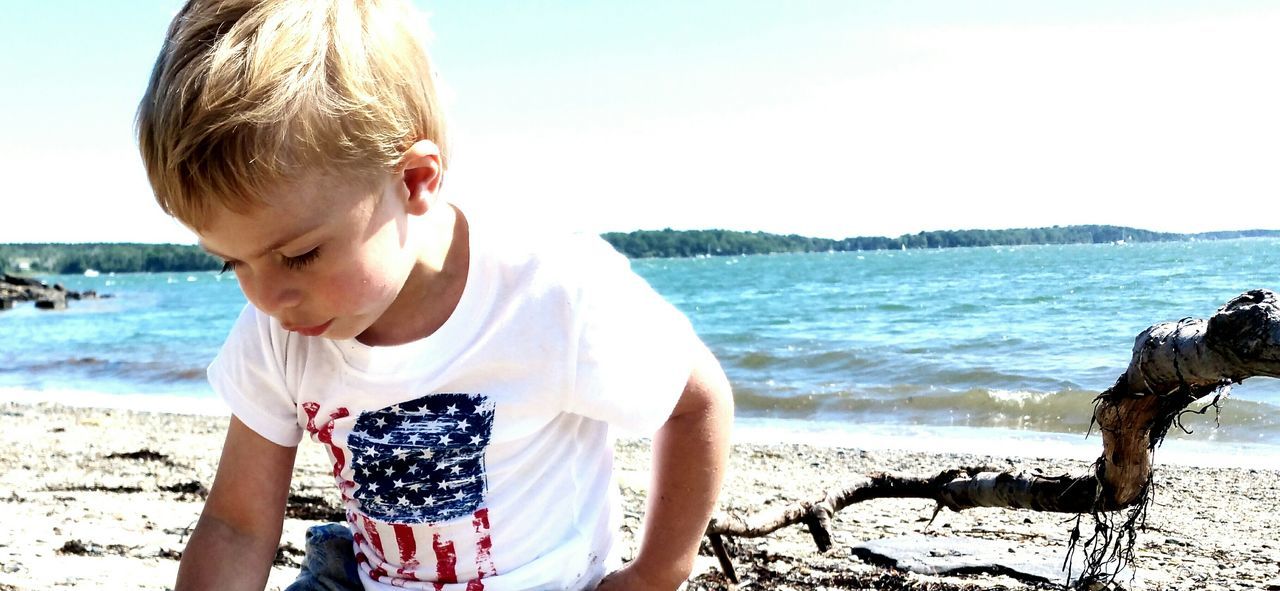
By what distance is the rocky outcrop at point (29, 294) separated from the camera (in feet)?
117

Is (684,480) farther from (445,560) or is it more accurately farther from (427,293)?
(427,293)

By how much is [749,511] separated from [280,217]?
3.39 meters

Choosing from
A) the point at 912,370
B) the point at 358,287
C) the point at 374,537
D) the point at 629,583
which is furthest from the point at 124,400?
the point at 358,287

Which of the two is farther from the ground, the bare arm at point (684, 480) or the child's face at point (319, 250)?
the child's face at point (319, 250)

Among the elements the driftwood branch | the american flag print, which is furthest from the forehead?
the driftwood branch

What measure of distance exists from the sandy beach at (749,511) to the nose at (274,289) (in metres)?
1.88

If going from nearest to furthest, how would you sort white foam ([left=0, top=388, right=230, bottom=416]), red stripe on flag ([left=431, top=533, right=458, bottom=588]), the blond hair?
the blond hair
red stripe on flag ([left=431, top=533, right=458, bottom=588])
white foam ([left=0, top=388, right=230, bottom=416])

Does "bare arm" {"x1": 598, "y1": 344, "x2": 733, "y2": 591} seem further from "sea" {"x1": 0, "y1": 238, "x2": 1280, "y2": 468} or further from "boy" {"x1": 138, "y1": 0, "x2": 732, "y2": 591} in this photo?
"sea" {"x1": 0, "y1": 238, "x2": 1280, "y2": 468}

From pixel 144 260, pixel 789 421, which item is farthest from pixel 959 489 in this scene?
pixel 144 260

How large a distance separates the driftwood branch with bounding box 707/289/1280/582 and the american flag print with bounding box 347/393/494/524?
1393 millimetres

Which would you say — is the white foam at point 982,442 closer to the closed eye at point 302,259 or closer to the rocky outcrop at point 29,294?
the closed eye at point 302,259

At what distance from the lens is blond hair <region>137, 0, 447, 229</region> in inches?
51.4

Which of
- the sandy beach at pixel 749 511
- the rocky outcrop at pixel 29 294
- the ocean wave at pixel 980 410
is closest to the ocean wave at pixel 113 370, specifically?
the sandy beach at pixel 749 511

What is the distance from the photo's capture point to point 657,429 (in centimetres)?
168
